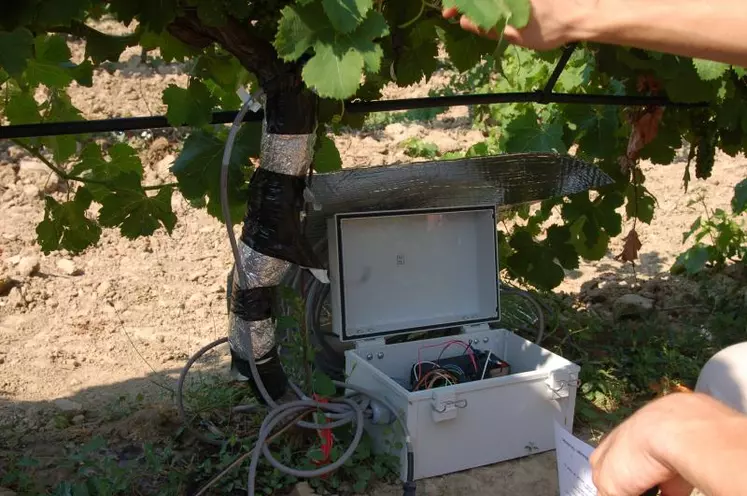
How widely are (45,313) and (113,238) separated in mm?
1010

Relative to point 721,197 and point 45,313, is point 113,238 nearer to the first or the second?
point 45,313

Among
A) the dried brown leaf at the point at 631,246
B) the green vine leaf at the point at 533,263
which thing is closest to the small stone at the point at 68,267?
the green vine leaf at the point at 533,263

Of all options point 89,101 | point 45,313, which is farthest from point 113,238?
point 89,101

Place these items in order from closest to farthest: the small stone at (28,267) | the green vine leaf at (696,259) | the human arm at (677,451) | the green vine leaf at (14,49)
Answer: the human arm at (677,451) → the green vine leaf at (14,49) → the green vine leaf at (696,259) → the small stone at (28,267)

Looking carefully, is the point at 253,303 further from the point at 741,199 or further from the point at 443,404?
the point at 741,199

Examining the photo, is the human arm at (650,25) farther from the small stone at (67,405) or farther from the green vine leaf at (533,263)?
the small stone at (67,405)

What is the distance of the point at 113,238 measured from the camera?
587 centimetres

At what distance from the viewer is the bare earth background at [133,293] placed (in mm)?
3271

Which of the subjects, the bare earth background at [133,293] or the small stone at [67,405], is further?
the small stone at [67,405]

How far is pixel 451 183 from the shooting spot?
3285mm

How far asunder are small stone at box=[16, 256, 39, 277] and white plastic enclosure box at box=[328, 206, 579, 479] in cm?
267

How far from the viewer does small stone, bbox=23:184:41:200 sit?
6160 mm

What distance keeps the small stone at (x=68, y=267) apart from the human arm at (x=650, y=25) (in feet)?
13.9

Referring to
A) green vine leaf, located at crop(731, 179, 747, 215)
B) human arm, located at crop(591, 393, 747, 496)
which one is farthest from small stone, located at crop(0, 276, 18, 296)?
human arm, located at crop(591, 393, 747, 496)
